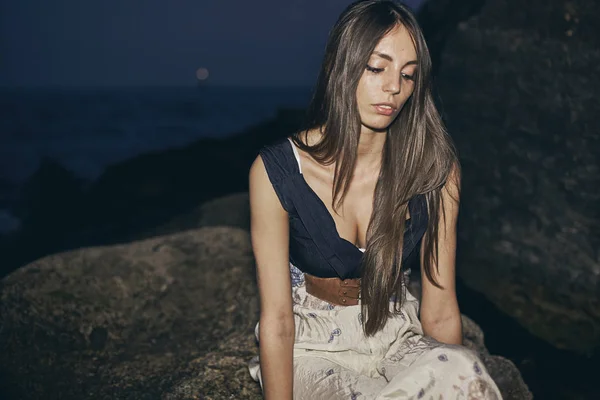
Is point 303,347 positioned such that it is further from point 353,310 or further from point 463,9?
point 463,9

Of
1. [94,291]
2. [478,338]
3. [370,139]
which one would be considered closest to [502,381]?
[478,338]

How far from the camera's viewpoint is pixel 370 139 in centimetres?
287

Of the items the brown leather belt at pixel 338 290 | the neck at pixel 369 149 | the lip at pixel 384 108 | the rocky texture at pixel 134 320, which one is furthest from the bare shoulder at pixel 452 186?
the rocky texture at pixel 134 320

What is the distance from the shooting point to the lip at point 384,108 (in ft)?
8.63

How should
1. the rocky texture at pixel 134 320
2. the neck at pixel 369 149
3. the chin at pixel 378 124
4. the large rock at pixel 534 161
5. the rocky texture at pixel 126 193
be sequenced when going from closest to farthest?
the chin at pixel 378 124 < the neck at pixel 369 149 < the rocky texture at pixel 134 320 < the large rock at pixel 534 161 < the rocky texture at pixel 126 193

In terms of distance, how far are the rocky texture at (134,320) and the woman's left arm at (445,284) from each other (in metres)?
1.15

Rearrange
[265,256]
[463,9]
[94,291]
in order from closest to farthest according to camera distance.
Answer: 1. [265,256]
2. [94,291]
3. [463,9]

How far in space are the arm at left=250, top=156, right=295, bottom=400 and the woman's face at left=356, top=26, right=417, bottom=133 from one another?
550mm

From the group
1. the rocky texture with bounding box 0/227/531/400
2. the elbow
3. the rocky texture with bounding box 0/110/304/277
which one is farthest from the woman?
the rocky texture with bounding box 0/110/304/277

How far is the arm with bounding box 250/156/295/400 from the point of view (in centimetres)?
259

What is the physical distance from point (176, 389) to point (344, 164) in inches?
67.2

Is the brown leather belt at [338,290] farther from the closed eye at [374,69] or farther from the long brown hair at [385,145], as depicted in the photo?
the closed eye at [374,69]

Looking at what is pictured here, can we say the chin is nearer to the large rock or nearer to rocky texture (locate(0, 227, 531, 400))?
rocky texture (locate(0, 227, 531, 400))

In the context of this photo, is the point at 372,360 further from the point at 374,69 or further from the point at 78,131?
the point at 78,131
